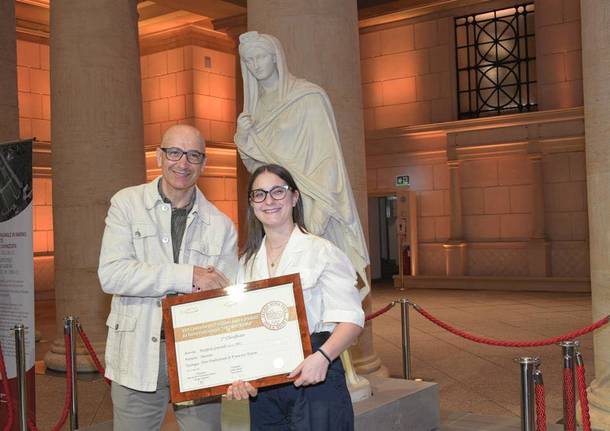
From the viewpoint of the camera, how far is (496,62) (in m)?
18.8

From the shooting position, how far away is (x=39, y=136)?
67.1 feet

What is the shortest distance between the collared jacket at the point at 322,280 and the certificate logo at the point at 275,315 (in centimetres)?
16

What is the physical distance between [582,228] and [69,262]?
12002 millimetres

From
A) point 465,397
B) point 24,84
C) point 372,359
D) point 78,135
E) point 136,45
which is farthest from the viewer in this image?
point 24,84

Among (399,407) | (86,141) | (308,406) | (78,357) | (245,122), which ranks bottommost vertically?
(78,357)

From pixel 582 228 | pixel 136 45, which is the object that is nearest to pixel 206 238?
pixel 136 45

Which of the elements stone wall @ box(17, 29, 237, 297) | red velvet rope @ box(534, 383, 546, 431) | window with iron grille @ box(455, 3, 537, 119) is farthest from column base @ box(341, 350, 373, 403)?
stone wall @ box(17, 29, 237, 297)

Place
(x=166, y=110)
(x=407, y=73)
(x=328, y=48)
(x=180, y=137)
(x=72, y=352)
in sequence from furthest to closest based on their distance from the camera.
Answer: (x=166, y=110) < (x=407, y=73) < (x=328, y=48) < (x=72, y=352) < (x=180, y=137)

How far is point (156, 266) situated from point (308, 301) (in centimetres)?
79

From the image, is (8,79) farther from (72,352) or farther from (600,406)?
(600,406)

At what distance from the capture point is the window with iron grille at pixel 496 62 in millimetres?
18484

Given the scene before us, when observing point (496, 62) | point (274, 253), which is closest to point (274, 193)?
point (274, 253)

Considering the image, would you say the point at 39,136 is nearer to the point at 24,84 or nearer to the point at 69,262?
the point at 24,84

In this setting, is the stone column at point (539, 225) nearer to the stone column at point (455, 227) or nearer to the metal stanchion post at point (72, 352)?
the stone column at point (455, 227)
